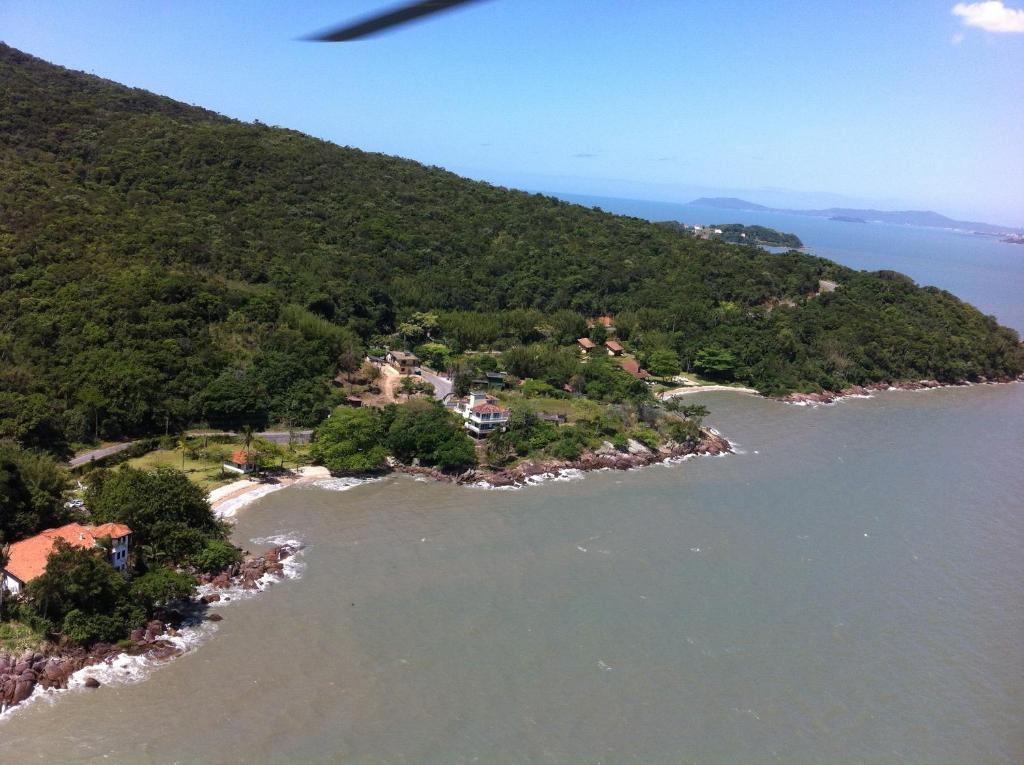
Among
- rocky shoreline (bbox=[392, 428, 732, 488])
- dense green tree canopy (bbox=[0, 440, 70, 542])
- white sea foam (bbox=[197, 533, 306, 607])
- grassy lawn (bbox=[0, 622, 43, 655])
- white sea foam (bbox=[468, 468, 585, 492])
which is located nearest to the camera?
grassy lawn (bbox=[0, 622, 43, 655])

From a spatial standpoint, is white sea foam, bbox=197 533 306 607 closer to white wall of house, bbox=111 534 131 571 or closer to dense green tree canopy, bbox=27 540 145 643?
white wall of house, bbox=111 534 131 571

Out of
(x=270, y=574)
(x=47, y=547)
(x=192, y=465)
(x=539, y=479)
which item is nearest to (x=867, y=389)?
(x=539, y=479)

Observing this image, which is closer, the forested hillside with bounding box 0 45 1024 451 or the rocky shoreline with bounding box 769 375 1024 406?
the forested hillside with bounding box 0 45 1024 451

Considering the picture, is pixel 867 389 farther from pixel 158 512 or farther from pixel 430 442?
pixel 158 512

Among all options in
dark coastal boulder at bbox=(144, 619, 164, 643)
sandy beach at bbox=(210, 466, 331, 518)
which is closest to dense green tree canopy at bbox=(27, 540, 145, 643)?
dark coastal boulder at bbox=(144, 619, 164, 643)

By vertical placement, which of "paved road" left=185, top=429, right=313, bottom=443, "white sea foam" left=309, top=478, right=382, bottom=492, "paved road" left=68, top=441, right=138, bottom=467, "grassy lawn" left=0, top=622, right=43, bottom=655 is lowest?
"white sea foam" left=309, top=478, right=382, bottom=492

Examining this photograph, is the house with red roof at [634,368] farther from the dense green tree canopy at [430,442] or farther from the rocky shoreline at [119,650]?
the rocky shoreline at [119,650]

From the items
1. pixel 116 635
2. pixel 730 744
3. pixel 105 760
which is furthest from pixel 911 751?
pixel 116 635
